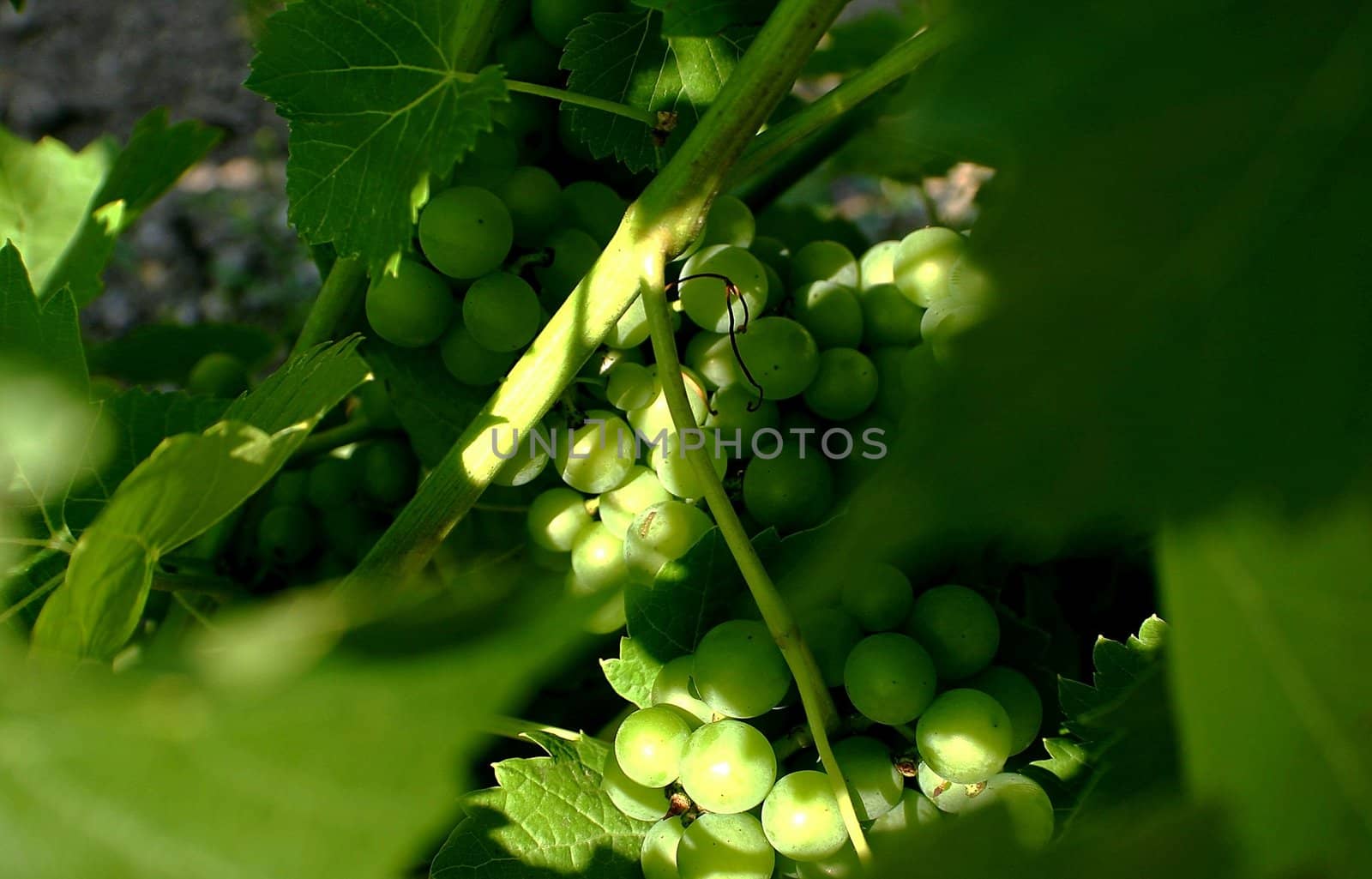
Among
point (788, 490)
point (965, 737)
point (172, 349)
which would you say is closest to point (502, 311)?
point (788, 490)

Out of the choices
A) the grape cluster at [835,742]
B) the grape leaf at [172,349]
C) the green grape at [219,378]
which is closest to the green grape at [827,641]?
the grape cluster at [835,742]

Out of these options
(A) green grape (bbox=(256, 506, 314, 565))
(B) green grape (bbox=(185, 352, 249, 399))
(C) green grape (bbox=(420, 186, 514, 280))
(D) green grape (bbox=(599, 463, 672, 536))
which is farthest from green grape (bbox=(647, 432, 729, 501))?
(B) green grape (bbox=(185, 352, 249, 399))

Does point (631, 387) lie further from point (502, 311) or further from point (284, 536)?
point (284, 536)

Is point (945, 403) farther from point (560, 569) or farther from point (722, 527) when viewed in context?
point (560, 569)

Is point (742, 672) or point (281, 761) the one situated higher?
point (281, 761)

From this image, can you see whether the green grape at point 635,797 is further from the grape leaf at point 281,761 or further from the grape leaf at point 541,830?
the grape leaf at point 281,761

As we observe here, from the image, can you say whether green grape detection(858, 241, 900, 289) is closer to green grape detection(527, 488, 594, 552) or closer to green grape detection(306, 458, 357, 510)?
green grape detection(527, 488, 594, 552)
